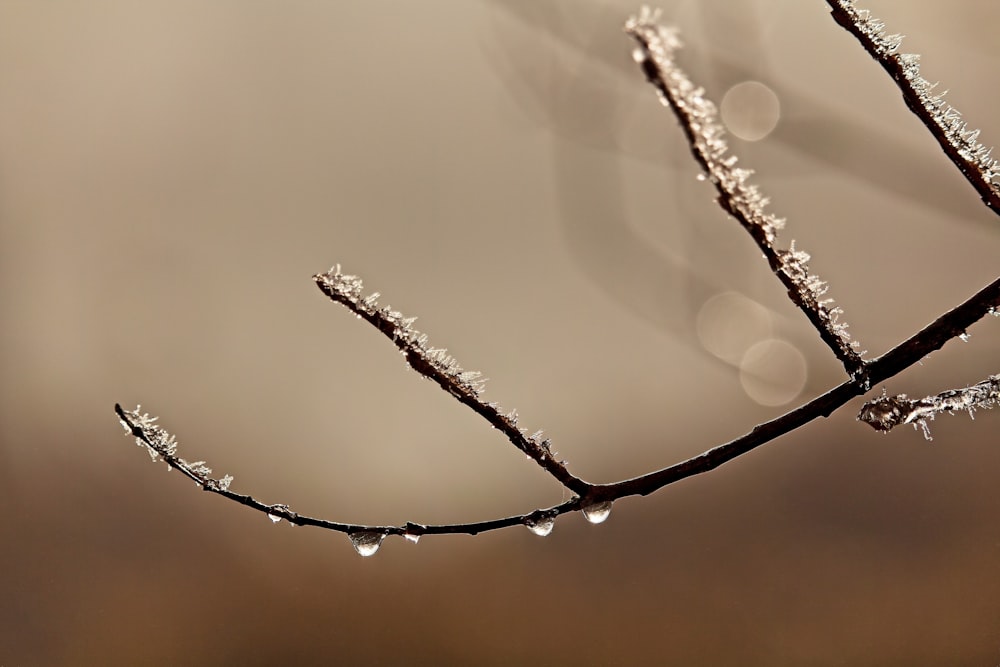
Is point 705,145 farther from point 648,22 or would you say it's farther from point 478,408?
point 478,408

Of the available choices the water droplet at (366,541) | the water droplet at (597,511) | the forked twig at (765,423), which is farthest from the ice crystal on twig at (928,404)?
the water droplet at (366,541)

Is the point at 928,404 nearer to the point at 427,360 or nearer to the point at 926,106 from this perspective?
the point at 926,106

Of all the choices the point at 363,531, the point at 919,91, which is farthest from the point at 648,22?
the point at 363,531

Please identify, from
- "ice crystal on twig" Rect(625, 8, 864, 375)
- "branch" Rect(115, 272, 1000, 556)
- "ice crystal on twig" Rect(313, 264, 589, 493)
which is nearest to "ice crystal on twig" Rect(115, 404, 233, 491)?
"branch" Rect(115, 272, 1000, 556)

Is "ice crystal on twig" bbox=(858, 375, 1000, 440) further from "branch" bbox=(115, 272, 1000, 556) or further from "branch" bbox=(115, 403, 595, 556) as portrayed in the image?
"branch" bbox=(115, 403, 595, 556)

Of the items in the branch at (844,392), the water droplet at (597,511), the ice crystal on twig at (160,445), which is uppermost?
the branch at (844,392)

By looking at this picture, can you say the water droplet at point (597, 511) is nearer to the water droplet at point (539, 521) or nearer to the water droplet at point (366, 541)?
the water droplet at point (539, 521)

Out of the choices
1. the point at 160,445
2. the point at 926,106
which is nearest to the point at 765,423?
the point at 926,106
